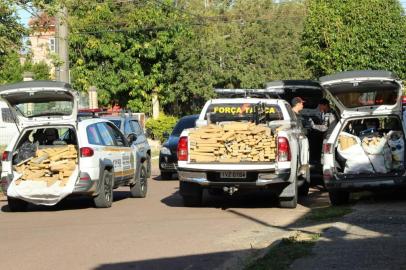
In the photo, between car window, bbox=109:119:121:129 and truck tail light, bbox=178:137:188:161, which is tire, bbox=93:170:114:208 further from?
car window, bbox=109:119:121:129

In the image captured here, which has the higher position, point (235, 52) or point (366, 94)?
point (235, 52)

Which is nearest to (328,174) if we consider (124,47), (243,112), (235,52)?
(243,112)


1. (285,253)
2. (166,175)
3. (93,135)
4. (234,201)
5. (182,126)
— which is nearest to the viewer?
(285,253)

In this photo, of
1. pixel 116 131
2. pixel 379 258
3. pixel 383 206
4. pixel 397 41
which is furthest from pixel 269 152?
pixel 397 41

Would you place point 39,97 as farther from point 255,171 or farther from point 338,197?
point 338,197

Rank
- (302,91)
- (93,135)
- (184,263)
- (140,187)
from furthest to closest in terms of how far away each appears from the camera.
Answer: (302,91)
(140,187)
(93,135)
(184,263)

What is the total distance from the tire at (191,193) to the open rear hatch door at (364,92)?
304 centimetres

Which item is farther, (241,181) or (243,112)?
(243,112)

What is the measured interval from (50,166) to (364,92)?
6068 mm

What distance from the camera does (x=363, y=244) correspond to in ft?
28.8

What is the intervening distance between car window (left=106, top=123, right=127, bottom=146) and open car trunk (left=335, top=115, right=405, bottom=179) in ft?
15.7

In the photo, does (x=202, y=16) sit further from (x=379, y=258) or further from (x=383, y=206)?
(x=379, y=258)

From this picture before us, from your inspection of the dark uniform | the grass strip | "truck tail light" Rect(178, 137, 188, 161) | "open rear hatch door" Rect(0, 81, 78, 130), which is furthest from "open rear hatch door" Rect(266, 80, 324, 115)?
the grass strip

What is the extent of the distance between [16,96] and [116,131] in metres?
2.52
